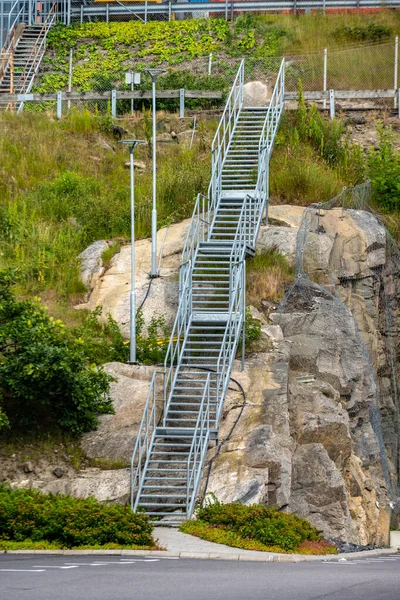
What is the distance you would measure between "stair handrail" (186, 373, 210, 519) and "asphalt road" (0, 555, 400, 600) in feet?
12.5

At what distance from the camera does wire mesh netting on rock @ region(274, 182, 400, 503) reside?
2745 centimetres

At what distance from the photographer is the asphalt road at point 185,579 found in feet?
46.1

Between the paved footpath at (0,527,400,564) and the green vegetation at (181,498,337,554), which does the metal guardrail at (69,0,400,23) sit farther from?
the paved footpath at (0,527,400,564)

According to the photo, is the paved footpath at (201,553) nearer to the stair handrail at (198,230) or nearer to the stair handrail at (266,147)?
the stair handrail at (198,230)

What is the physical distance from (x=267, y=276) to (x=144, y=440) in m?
6.86

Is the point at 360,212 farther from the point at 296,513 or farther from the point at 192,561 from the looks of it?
the point at 192,561

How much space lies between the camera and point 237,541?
2041 cm

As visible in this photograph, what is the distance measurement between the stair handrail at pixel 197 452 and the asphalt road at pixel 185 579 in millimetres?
3812

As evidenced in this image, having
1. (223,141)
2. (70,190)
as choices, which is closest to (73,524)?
(70,190)

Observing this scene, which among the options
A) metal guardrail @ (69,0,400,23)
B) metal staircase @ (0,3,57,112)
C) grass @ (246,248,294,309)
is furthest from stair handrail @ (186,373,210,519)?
metal guardrail @ (69,0,400,23)

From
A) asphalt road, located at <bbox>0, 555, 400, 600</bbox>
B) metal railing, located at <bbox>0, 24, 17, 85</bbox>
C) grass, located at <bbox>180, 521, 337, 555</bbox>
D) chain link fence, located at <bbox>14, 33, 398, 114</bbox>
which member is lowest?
grass, located at <bbox>180, 521, 337, 555</bbox>

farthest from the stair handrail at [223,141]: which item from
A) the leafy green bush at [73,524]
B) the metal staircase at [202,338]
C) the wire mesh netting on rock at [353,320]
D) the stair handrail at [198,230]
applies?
the leafy green bush at [73,524]

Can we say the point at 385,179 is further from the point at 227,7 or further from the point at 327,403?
the point at 227,7

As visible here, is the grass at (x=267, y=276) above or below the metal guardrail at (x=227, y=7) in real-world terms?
below
